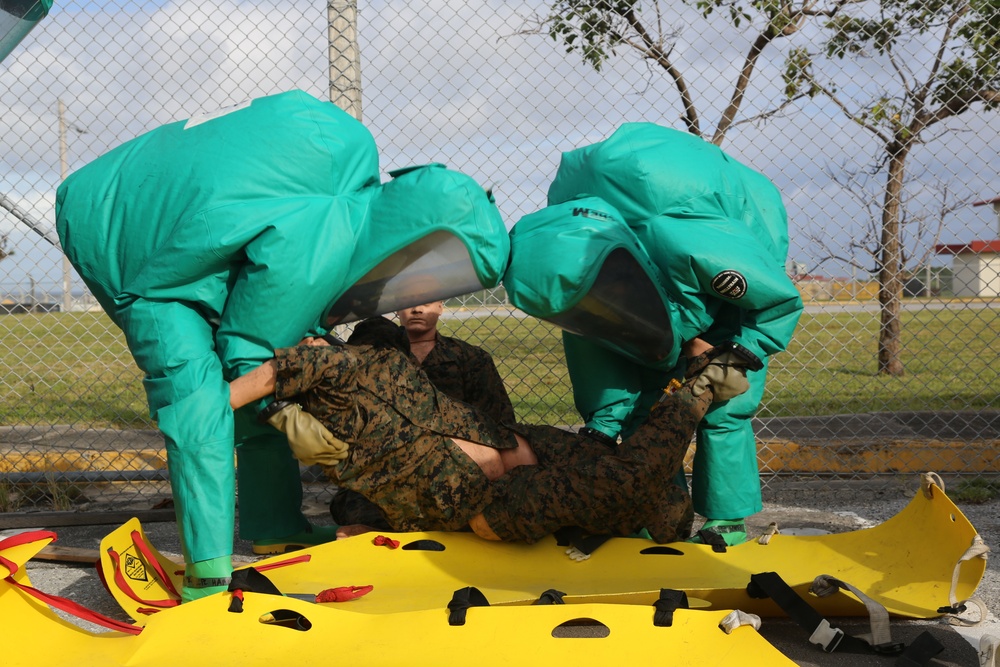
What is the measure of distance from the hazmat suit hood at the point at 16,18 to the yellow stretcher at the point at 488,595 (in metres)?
1.63

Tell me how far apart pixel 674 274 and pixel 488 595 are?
1.22 meters

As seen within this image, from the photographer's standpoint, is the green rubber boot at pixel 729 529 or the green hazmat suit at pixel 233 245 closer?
the green hazmat suit at pixel 233 245

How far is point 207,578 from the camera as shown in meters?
2.85

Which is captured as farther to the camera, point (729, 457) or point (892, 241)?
point (892, 241)

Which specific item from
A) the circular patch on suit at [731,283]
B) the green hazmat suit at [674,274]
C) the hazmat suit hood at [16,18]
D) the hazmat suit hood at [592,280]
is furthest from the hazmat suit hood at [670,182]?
the hazmat suit hood at [16,18]

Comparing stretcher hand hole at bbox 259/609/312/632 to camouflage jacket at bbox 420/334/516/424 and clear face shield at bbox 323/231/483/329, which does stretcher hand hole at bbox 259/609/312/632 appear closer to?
clear face shield at bbox 323/231/483/329

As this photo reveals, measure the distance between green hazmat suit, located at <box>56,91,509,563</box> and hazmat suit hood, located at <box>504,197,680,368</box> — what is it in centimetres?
14

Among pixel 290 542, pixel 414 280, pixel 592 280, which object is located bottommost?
pixel 290 542

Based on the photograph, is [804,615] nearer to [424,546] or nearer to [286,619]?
[424,546]

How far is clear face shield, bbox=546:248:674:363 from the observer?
10.2 feet

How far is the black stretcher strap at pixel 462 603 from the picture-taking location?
8.30ft

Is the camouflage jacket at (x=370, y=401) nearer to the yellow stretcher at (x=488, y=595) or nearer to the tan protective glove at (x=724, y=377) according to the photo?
the yellow stretcher at (x=488, y=595)

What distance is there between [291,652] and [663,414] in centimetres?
148

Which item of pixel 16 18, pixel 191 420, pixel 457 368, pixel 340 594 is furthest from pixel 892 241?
pixel 16 18
